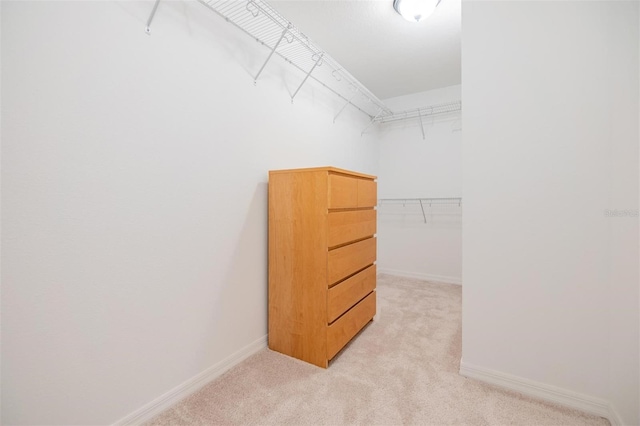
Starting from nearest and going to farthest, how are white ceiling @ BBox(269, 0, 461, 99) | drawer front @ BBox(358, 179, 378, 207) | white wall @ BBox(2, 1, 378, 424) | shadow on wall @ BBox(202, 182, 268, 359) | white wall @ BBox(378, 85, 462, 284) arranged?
white wall @ BBox(2, 1, 378, 424)
shadow on wall @ BBox(202, 182, 268, 359)
white ceiling @ BBox(269, 0, 461, 99)
drawer front @ BBox(358, 179, 378, 207)
white wall @ BBox(378, 85, 462, 284)

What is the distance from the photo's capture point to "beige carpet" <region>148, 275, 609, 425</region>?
4.35 feet

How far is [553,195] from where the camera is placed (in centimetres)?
144

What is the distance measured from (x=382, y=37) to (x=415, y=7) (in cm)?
52

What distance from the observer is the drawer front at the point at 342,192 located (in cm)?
178

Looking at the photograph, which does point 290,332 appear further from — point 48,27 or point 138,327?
point 48,27

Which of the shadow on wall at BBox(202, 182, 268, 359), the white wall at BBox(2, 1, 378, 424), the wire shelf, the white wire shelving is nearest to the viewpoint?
the white wall at BBox(2, 1, 378, 424)

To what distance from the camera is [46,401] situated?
104 cm

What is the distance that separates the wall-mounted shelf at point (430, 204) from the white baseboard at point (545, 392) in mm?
2240

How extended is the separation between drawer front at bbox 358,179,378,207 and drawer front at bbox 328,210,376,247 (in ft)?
0.22

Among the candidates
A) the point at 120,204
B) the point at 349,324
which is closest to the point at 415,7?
the point at 120,204

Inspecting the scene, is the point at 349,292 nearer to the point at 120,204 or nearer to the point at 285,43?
the point at 120,204

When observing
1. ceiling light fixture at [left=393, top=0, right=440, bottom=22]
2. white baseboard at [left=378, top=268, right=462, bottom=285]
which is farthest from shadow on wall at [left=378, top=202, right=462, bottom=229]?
ceiling light fixture at [left=393, top=0, right=440, bottom=22]

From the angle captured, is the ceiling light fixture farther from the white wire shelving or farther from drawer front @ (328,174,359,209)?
drawer front @ (328,174,359,209)

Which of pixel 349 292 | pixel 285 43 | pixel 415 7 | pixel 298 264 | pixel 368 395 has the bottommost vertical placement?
pixel 368 395
